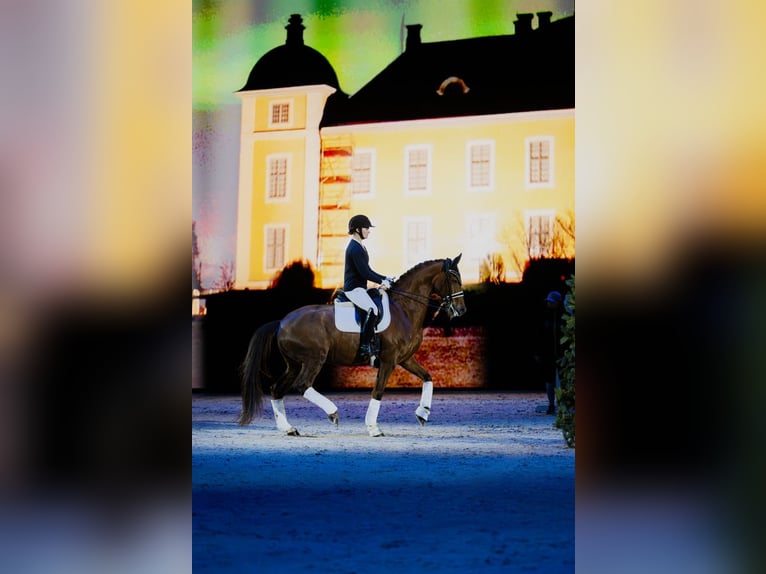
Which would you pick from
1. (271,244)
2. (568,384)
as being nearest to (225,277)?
(271,244)

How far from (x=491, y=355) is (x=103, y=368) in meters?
2.76

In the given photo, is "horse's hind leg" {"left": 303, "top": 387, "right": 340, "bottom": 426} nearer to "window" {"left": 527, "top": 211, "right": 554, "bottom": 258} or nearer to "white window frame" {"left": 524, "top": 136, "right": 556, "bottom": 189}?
"window" {"left": 527, "top": 211, "right": 554, "bottom": 258}

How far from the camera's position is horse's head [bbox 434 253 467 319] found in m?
7.62

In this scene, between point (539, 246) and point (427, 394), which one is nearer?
point (539, 246)

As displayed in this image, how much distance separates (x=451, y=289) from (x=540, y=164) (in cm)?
108

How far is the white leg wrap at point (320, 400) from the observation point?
7.75 metres

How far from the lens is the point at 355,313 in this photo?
7.75 m

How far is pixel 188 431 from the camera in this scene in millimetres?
7555

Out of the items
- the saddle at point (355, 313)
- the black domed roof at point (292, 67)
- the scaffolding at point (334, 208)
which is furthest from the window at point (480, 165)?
the black domed roof at point (292, 67)

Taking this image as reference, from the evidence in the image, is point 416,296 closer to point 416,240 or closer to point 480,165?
point 416,240

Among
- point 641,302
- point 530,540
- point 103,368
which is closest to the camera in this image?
point 530,540

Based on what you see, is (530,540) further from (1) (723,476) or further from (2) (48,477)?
(2) (48,477)

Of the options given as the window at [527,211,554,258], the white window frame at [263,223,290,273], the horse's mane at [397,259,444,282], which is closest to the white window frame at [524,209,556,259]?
the window at [527,211,554,258]

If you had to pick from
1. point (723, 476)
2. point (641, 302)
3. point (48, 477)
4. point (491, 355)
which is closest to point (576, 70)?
point (641, 302)
